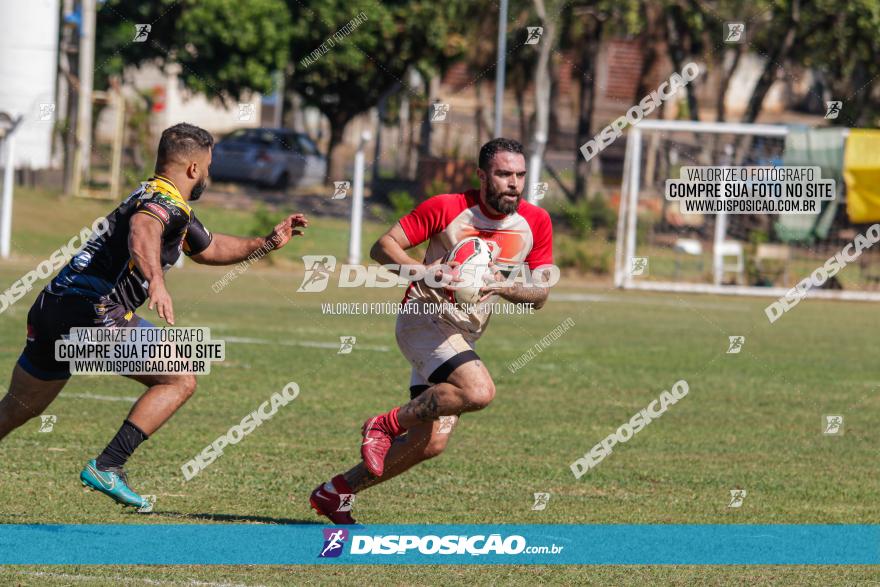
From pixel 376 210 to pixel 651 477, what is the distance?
18.6 meters

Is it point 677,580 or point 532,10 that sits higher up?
point 532,10

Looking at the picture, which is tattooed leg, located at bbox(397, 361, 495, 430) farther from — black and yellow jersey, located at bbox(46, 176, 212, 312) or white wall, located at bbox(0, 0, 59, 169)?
white wall, located at bbox(0, 0, 59, 169)

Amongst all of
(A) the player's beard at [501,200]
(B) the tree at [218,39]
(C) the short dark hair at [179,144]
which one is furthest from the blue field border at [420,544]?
(B) the tree at [218,39]

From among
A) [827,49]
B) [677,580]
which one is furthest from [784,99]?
[677,580]

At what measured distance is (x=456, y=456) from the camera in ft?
32.0

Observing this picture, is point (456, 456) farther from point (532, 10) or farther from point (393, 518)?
point (532, 10)

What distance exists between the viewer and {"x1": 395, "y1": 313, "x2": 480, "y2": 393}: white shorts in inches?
287

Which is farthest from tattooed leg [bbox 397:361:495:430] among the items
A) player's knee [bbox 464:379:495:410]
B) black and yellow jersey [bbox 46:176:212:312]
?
black and yellow jersey [bbox 46:176:212:312]

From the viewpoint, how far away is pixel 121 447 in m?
7.09

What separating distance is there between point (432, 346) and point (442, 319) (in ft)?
0.52

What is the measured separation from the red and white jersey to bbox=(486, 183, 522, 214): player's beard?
123 millimetres

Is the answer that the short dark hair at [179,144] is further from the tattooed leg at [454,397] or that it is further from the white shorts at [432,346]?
the tattooed leg at [454,397]

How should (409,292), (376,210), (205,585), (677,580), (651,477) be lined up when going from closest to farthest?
(205,585) → (677,580) → (409,292) → (651,477) → (376,210)

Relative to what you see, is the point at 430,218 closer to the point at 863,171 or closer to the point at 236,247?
the point at 236,247
